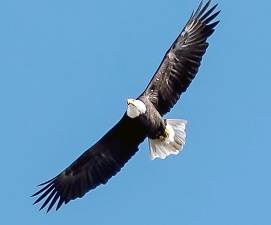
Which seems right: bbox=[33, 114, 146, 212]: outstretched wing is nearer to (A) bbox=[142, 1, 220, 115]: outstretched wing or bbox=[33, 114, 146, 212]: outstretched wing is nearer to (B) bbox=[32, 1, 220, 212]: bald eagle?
(B) bbox=[32, 1, 220, 212]: bald eagle

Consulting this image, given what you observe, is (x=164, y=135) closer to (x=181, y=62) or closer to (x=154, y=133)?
(x=154, y=133)

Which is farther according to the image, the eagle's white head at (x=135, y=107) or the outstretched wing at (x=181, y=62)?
the outstretched wing at (x=181, y=62)

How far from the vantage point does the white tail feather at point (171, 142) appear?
29.0 feet

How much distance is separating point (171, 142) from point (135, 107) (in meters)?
0.94

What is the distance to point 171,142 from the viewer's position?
8875mm

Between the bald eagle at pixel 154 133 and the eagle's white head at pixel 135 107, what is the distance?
26 cm

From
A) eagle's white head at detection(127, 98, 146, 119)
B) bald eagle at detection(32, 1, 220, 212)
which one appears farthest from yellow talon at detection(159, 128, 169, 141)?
eagle's white head at detection(127, 98, 146, 119)

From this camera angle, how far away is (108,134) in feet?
29.4

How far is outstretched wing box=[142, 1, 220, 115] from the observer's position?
28.5 feet

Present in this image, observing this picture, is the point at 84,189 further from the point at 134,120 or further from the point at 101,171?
the point at 134,120

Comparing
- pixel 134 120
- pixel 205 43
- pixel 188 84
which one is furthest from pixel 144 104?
pixel 205 43

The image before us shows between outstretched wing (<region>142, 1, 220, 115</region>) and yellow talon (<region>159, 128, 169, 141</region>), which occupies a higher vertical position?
outstretched wing (<region>142, 1, 220, 115</region>)

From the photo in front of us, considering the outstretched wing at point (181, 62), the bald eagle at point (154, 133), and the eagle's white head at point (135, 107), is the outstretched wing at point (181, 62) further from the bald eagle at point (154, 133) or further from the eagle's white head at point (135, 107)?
the eagle's white head at point (135, 107)

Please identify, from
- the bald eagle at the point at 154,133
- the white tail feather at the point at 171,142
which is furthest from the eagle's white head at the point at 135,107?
the white tail feather at the point at 171,142
